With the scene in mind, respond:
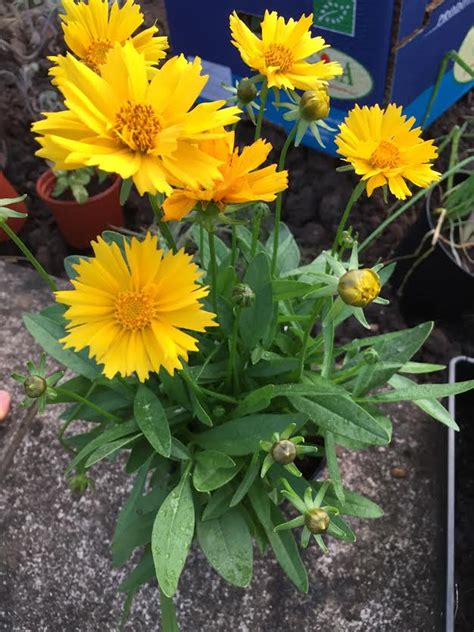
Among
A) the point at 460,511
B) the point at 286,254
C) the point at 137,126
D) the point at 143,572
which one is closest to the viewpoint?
the point at 137,126

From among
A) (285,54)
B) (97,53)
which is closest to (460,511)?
(285,54)

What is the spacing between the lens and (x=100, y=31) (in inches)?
23.9

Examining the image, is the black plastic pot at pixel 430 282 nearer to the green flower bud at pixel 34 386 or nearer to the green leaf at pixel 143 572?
the green leaf at pixel 143 572

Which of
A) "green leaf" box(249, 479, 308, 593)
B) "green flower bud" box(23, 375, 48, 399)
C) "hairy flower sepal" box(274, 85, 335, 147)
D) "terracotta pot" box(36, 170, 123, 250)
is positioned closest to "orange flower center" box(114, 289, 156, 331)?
"green flower bud" box(23, 375, 48, 399)

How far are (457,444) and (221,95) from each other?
37.2 inches

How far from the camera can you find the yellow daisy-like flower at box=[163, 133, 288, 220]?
0.54 m

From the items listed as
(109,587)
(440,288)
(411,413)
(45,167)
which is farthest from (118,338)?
(45,167)

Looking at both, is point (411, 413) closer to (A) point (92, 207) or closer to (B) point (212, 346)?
(B) point (212, 346)

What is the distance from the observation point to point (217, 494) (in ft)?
2.56

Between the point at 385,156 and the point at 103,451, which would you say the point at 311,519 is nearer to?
the point at 103,451

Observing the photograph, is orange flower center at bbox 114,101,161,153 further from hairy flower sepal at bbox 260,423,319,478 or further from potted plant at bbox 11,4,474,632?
hairy flower sepal at bbox 260,423,319,478

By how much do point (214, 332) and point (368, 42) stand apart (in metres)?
0.66

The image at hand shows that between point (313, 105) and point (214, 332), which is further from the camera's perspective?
point (214, 332)

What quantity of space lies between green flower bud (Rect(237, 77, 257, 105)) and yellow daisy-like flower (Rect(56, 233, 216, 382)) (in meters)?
0.19
